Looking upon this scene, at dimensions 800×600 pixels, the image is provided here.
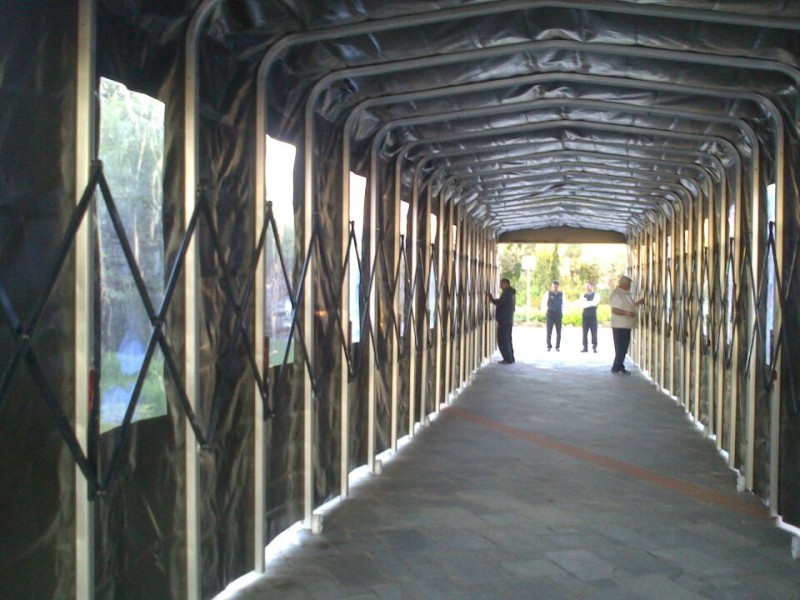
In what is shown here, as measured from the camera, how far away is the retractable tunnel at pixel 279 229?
120 inches

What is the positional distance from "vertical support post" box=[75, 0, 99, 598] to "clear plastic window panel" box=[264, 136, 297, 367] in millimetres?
1688

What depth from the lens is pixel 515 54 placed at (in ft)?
19.3

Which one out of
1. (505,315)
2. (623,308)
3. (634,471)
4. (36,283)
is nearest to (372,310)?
(634,471)

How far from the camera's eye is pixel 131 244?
3.59m

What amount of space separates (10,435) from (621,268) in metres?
45.9

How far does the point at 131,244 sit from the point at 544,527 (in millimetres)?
3413

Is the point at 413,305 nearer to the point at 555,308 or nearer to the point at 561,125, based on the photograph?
the point at 561,125

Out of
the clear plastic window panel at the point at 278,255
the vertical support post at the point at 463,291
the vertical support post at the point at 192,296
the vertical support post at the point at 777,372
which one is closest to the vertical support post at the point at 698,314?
the vertical support post at the point at 463,291

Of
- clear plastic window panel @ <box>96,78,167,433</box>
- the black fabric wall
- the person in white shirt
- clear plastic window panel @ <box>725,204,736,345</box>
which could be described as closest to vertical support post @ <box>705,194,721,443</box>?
clear plastic window panel @ <box>725,204,736,345</box>

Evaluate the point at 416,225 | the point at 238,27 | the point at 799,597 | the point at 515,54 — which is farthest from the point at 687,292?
the point at 238,27

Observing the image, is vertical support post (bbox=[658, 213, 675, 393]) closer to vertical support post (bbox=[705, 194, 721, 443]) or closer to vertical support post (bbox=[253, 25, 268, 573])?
vertical support post (bbox=[705, 194, 721, 443])

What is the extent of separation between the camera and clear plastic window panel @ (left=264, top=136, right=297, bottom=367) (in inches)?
196

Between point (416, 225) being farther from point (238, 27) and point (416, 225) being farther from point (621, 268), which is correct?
point (621, 268)

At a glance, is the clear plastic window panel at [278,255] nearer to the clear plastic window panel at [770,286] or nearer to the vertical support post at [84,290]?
the vertical support post at [84,290]
